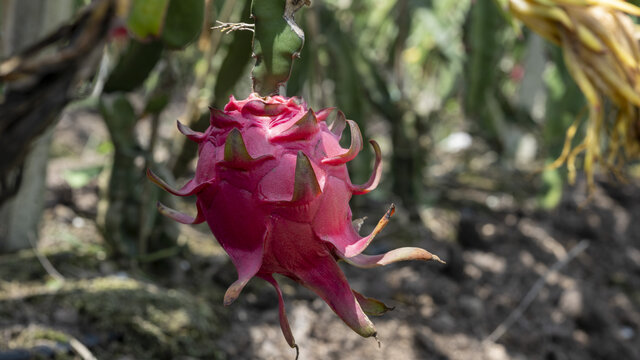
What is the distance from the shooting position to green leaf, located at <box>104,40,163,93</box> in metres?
1.10

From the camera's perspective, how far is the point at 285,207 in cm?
43

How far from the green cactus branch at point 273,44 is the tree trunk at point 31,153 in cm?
82

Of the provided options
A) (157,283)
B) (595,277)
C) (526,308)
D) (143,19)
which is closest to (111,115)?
(157,283)

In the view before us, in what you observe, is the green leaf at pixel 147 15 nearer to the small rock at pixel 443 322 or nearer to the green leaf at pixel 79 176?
the green leaf at pixel 79 176

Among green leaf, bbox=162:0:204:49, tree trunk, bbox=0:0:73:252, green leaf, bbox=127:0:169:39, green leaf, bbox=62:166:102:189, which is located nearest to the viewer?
green leaf, bbox=127:0:169:39

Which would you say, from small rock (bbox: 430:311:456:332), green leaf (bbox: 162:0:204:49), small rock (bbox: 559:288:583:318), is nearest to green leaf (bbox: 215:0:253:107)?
green leaf (bbox: 162:0:204:49)

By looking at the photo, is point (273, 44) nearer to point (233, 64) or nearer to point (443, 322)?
point (233, 64)

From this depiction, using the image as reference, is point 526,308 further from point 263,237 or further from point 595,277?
point 263,237

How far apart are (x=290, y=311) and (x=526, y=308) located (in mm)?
686

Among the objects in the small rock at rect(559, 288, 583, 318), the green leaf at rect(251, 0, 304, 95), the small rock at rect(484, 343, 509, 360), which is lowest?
the small rock at rect(559, 288, 583, 318)

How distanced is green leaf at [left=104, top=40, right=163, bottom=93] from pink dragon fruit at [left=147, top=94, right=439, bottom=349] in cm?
70

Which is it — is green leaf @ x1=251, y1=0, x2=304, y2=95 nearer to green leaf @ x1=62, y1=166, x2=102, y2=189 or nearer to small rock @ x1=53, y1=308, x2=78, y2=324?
small rock @ x1=53, y1=308, x2=78, y2=324

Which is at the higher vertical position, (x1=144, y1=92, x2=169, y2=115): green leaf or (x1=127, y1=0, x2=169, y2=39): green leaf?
(x1=127, y1=0, x2=169, y2=39): green leaf

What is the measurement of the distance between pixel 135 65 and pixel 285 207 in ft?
2.59
